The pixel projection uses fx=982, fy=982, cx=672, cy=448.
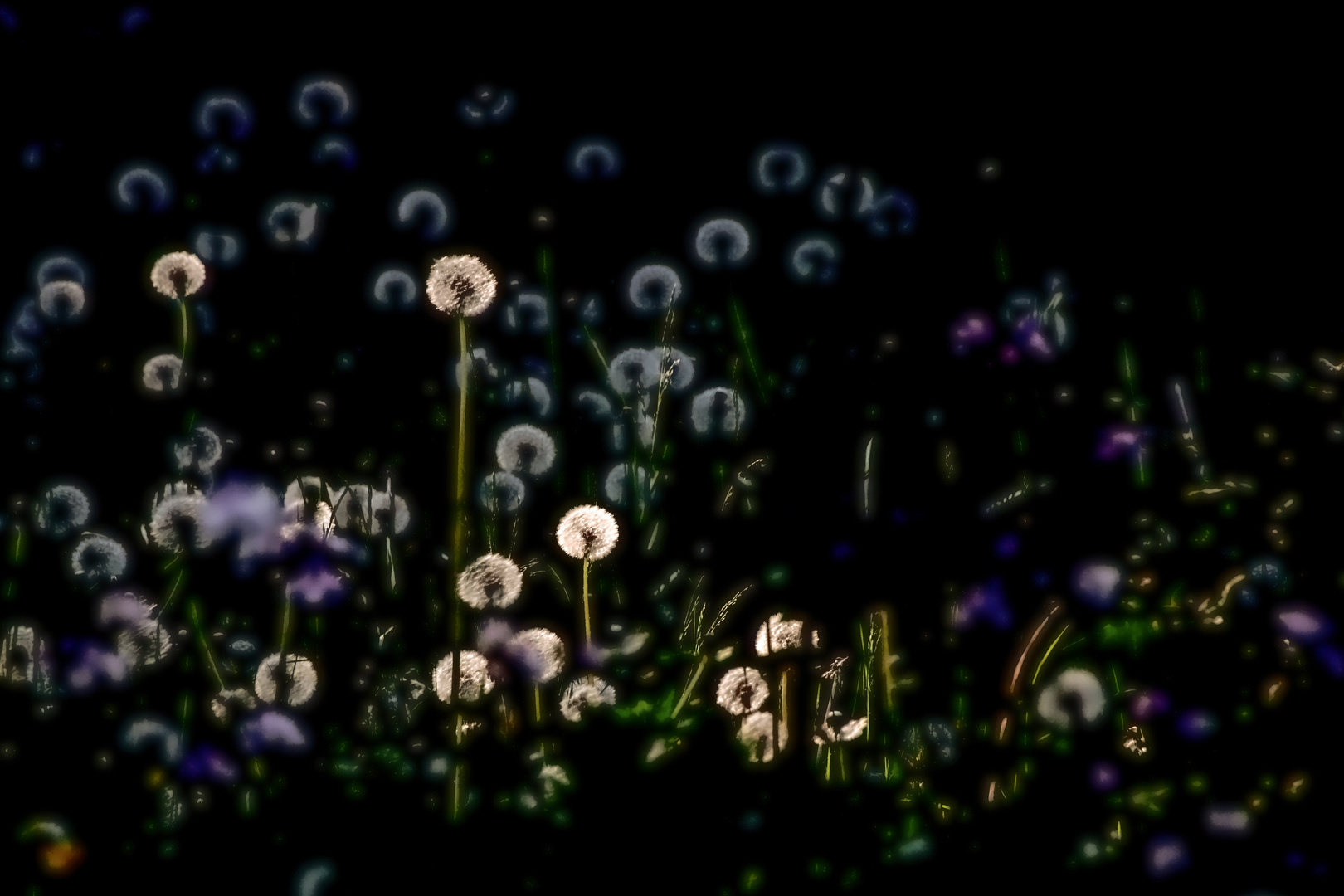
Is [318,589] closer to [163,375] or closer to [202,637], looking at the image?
[202,637]

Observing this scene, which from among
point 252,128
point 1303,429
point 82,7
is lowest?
point 1303,429

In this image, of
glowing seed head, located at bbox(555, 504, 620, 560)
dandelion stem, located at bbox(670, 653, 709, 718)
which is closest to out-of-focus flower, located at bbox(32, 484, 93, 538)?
glowing seed head, located at bbox(555, 504, 620, 560)

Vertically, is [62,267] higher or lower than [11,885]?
higher

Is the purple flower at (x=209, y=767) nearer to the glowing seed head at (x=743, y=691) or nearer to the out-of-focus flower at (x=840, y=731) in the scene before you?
the glowing seed head at (x=743, y=691)

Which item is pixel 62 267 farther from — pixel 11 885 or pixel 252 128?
pixel 11 885

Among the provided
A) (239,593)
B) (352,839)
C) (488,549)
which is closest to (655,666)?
(488,549)

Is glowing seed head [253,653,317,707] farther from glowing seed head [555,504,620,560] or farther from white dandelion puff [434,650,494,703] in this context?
glowing seed head [555,504,620,560]

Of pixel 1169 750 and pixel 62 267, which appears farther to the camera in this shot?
pixel 62 267
